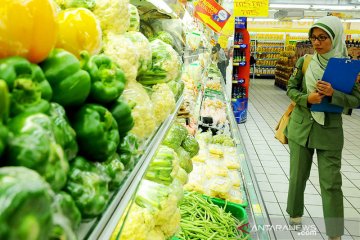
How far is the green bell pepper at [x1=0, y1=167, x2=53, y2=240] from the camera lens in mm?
422

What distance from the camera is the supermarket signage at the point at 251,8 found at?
7.02 m

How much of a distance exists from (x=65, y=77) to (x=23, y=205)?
0.31 meters

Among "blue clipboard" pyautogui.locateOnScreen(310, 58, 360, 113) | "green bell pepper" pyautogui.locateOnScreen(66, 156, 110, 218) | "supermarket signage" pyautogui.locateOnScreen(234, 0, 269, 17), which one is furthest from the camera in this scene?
"supermarket signage" pyautogui.locateOnScreen(234, 0, 269, 17)

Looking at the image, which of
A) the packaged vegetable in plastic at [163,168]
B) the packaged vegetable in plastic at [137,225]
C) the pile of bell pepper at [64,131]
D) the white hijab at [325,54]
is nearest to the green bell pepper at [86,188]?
the pile of bell pepper at [64,131]

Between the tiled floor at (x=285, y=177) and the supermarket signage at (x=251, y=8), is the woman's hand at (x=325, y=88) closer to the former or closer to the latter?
the tiled floor at (x=285, y=177)

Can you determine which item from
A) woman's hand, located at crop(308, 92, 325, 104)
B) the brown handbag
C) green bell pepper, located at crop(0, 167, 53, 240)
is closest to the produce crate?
woman's hand, located at crop(308, 92, 325, 104)

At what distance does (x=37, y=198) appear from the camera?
462mm

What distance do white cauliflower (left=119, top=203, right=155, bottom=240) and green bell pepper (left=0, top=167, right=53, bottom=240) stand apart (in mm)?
962

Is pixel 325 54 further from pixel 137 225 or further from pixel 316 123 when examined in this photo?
pixel 137 225

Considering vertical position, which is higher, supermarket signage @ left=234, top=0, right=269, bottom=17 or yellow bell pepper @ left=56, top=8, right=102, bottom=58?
supermarket signage @ left=234, top=0, right=269, bottom=17

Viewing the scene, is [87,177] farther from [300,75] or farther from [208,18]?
[208,18]

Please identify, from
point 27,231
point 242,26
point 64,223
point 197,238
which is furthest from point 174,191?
point 242,26

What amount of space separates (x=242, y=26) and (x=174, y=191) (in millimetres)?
7755

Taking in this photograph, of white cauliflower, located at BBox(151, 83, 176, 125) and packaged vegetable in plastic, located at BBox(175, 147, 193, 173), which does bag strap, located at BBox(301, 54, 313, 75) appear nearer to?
packaged vegetable in plastic, located at BBox(175, 147, 193, 173)
